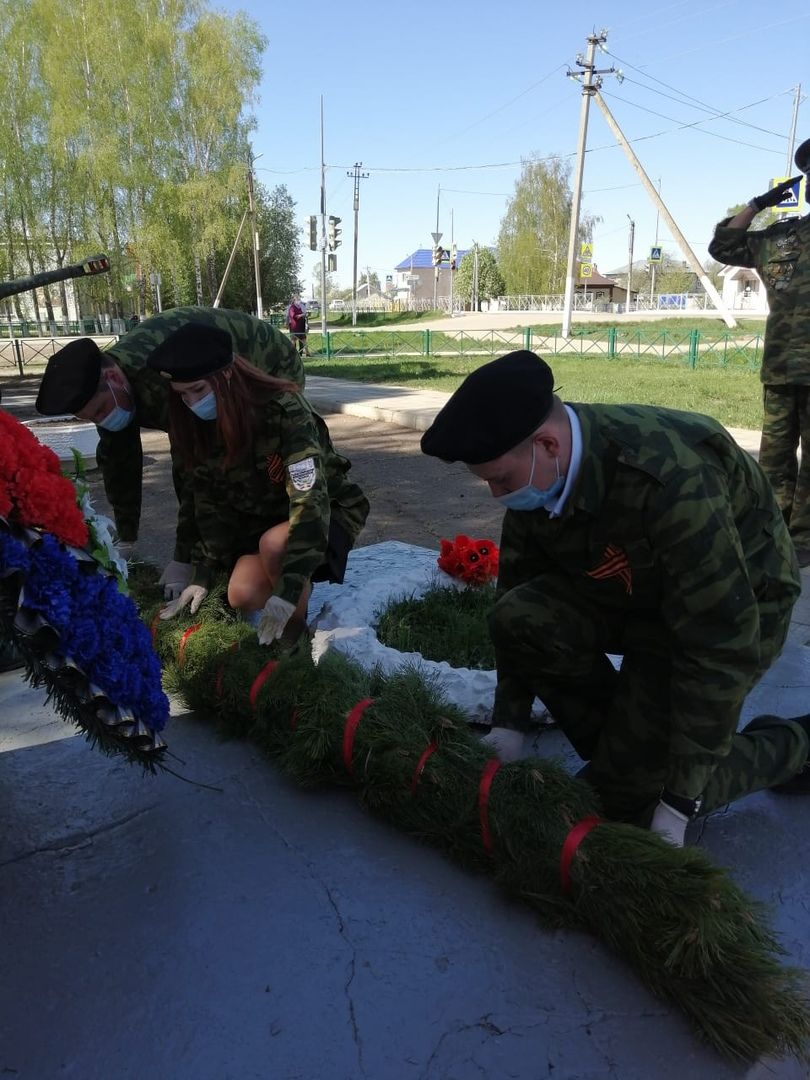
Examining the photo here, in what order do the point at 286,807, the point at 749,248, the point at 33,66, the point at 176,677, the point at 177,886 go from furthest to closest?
the point at 33,66
the point at 749,248
the point at 176,677
the point at 286,807
the point at 177,886

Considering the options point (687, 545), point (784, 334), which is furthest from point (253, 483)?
A: point (784, 334)

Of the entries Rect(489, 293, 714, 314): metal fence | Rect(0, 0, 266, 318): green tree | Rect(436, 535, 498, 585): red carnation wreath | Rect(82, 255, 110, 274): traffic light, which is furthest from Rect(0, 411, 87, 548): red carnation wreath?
Rect(489, 293, 714, 314): metal fence

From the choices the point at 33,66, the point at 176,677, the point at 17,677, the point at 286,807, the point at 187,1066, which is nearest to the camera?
the point at 187,1066

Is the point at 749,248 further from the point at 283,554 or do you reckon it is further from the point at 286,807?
the point at 286,807

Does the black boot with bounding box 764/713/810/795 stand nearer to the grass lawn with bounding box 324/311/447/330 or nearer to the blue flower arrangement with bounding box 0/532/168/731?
the blue flower arrangement with bounding box 0/532/168/731

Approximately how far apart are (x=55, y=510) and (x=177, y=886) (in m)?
0.83

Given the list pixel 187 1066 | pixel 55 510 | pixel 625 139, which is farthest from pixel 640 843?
pixel 625 139

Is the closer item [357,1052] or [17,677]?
[357,1052]

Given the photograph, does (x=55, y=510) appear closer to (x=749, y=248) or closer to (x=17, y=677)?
(x=17, y=677)

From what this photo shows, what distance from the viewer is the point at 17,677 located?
2.87m

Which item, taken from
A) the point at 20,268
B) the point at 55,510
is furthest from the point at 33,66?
the point at 55,510

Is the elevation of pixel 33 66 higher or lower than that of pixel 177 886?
higher

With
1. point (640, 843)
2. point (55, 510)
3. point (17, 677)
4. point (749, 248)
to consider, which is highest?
point (749, 248)

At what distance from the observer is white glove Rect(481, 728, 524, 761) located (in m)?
1.94
